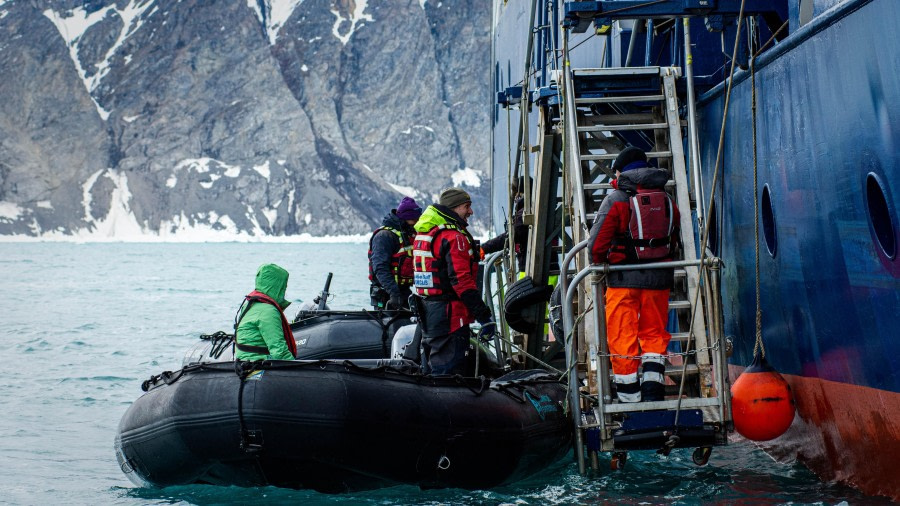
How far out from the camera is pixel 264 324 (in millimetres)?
6914

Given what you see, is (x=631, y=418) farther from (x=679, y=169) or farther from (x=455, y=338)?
(x=679, y=169)

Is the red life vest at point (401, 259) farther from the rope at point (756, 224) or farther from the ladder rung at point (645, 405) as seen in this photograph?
the ladder rung at point (645, 405)

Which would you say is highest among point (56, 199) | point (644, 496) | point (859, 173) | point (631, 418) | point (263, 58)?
point (263, 58)

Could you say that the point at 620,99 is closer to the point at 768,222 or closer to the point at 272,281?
the point at 768,222

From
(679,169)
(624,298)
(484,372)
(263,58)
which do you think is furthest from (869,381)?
(263,58)

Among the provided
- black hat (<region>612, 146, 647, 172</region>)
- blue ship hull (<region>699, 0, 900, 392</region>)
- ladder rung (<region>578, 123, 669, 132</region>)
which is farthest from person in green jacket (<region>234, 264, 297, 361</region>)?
blue ship hull (<region>699, 0, 900, 392</region>)

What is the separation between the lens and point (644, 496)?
690 centimetres

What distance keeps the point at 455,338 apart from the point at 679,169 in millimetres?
2271

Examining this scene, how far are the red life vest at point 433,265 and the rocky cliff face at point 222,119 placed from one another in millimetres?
155444

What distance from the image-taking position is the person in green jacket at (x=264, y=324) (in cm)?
689

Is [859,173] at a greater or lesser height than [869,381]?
greater

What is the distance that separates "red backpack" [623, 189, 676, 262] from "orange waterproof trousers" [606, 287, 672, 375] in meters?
0.25

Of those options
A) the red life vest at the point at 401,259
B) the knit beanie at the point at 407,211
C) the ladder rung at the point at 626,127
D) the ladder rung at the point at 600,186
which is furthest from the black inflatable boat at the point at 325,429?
the red life vest at the point at 401,259

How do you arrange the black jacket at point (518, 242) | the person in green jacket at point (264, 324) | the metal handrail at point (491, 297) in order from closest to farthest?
the person in green jacket at point (264, 324)
the metal handrail at point (491, 297)
the black jacket at point (518, 242)
